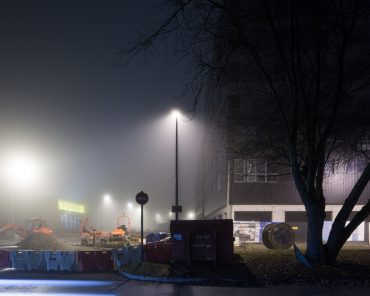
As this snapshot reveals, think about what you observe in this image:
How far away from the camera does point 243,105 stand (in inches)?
984

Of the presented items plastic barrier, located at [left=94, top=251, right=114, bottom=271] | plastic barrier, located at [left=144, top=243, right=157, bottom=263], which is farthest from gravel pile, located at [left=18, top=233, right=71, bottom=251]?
plastic barrier, located at [left=144, top=243, right=157, bottom=263]

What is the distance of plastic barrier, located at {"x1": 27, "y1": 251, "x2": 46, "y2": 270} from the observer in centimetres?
1862

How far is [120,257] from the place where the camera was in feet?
60.9

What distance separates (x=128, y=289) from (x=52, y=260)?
6045 mm

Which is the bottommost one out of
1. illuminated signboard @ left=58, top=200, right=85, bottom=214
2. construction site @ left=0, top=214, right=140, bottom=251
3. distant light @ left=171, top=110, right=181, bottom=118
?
construction site @ left=0, top=214, right=140, bottom=251

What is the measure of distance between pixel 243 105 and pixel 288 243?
7.88 metres

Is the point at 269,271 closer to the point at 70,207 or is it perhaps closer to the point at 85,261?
the point at 85,261

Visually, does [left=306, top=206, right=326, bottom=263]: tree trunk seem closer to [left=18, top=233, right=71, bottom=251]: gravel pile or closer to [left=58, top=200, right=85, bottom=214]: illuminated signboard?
[left=18, top=233, right=71, bottom=251]: gravel pile

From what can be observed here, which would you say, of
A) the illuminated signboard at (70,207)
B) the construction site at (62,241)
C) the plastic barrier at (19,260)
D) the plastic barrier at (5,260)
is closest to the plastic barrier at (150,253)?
the plastic barrier at (19,260)

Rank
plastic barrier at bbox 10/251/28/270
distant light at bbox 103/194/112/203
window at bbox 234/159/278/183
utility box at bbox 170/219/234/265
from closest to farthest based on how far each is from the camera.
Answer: utility box at bbox 170/219/234/265 < plastic barrier at bbox 10/251/28/270 < window at bbox 234/159/278/183 < distant light at bbox 103/194/112/203

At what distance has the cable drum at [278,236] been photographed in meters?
26.3

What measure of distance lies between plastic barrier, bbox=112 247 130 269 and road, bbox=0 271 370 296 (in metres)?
2.61

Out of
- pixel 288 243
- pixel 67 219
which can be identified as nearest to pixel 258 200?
pixel 288 243

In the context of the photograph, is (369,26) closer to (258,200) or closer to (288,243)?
(288,243)
